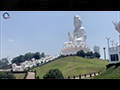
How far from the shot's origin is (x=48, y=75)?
1731 cm

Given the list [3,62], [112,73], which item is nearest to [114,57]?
[112,73]

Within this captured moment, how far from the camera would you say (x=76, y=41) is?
44.3 metres

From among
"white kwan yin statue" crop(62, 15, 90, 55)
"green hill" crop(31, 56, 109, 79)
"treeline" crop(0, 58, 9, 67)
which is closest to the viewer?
"green hill" crop(31, 56, 109, 79)

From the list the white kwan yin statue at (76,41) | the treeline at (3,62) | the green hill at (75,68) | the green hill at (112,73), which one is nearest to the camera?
the green hill at (112,73)

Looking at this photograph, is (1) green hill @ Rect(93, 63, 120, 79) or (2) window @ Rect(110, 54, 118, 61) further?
(2) window @ Rect(110, 54, 118, 61)

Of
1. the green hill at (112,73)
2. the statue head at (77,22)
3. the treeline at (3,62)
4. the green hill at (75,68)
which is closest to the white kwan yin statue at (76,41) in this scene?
the statue head at (77,22)

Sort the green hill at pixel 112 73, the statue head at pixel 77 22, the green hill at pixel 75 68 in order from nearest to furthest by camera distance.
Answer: the green hill at pixel 112 73 < the green hill at pixel 75 68 < the statue head at pixel 77 22

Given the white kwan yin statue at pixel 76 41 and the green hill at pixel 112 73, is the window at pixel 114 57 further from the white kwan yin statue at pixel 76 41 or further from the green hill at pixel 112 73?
the white kwan yin statue at pixel 76 41

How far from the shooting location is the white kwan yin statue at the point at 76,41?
43.2 meters

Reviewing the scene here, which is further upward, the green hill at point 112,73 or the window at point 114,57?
the window at point 114,57

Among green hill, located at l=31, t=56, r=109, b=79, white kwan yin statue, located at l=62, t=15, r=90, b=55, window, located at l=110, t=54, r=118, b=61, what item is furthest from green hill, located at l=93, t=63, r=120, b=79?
white kwan yin statue, located at l=62, t=15, r=90, b=55

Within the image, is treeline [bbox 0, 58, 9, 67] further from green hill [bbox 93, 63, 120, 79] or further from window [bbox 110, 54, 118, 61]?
green hill [bbox 93, 63, 120, 79]

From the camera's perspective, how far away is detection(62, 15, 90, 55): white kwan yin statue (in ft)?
142
